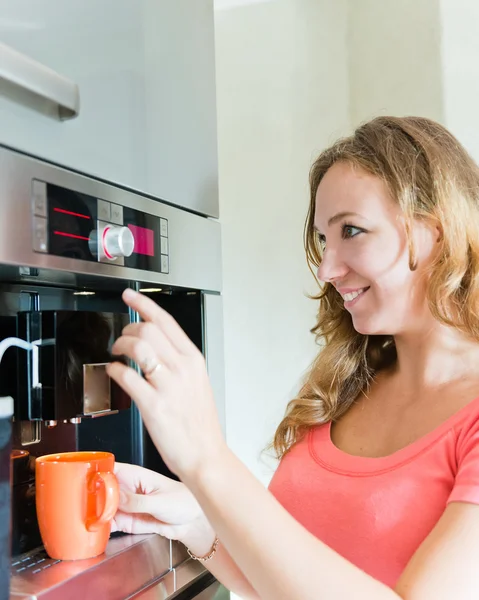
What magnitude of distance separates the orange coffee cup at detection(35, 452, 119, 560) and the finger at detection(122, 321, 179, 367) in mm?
223

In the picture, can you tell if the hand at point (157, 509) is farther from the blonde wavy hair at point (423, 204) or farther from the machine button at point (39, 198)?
the machine button at point (39, 198)

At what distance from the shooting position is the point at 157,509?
776 millimetres

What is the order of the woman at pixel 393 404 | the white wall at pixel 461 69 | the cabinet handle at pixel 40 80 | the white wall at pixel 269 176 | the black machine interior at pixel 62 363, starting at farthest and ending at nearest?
1. the white wall at pixel 269 176
2. the white wall at pixel 461 69
3. the woman at pixel 393 404
4. the black machine interior at pixel 62 363
5. the cabinet handle at pixel 40 80

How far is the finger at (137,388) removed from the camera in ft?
1.77

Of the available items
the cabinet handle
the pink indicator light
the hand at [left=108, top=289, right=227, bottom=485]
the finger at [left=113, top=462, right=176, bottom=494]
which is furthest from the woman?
the cabinet handle

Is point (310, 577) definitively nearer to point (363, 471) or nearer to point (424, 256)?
point (363, 471)

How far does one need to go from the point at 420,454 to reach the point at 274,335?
58cm

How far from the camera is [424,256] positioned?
842mm

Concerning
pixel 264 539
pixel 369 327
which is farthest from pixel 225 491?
pixel 369 327

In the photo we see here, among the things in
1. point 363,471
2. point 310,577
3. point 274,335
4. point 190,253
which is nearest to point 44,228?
point 190,253

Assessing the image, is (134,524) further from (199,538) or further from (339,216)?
(339,216)

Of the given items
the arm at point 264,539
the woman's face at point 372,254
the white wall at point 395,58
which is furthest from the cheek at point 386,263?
the white wall at point 395,58

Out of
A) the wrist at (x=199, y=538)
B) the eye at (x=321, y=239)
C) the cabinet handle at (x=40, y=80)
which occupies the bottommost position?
the wrist at (x=199, y=538)

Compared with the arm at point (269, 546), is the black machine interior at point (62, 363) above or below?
above
